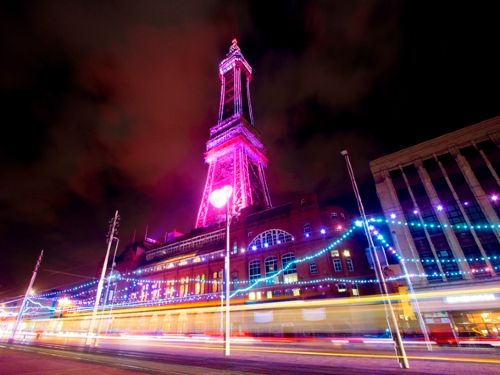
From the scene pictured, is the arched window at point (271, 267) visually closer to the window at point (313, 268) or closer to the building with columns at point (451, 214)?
the window at point (313, 268)

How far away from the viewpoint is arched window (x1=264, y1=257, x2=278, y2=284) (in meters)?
39.6

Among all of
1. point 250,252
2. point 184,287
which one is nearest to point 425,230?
point 250,252

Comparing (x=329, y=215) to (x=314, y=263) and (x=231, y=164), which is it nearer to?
(x=314, y=263)

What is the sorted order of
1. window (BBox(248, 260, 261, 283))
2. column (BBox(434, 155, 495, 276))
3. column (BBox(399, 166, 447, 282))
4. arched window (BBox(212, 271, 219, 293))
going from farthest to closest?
arched window (BBox(212, 271, 219, 293))
window (BBox(248, 260, 261, 283))
column (BBox(399, 166, 447, 282))
column (BBox(434, 155, 495, 276))

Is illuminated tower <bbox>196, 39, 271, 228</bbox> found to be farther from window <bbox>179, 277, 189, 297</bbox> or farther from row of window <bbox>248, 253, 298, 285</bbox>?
window <bbox>179, 277, 189, 297</bbox>

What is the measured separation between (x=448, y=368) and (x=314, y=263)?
28029 mm

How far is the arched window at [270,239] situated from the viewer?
4209 cm

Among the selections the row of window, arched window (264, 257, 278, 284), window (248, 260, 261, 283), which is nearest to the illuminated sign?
the row of window

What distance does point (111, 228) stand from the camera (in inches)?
954

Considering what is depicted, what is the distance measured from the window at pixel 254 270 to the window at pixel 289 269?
15.3 feet

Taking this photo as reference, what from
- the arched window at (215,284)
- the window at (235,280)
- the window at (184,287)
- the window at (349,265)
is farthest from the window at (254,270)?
the window at (349,265)

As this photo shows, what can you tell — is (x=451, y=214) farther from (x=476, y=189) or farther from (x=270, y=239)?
(x=270, y=239)

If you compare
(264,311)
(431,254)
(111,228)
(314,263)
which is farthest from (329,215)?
(111,228)

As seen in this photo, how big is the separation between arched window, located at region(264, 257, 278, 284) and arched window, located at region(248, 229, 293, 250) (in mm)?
2380
